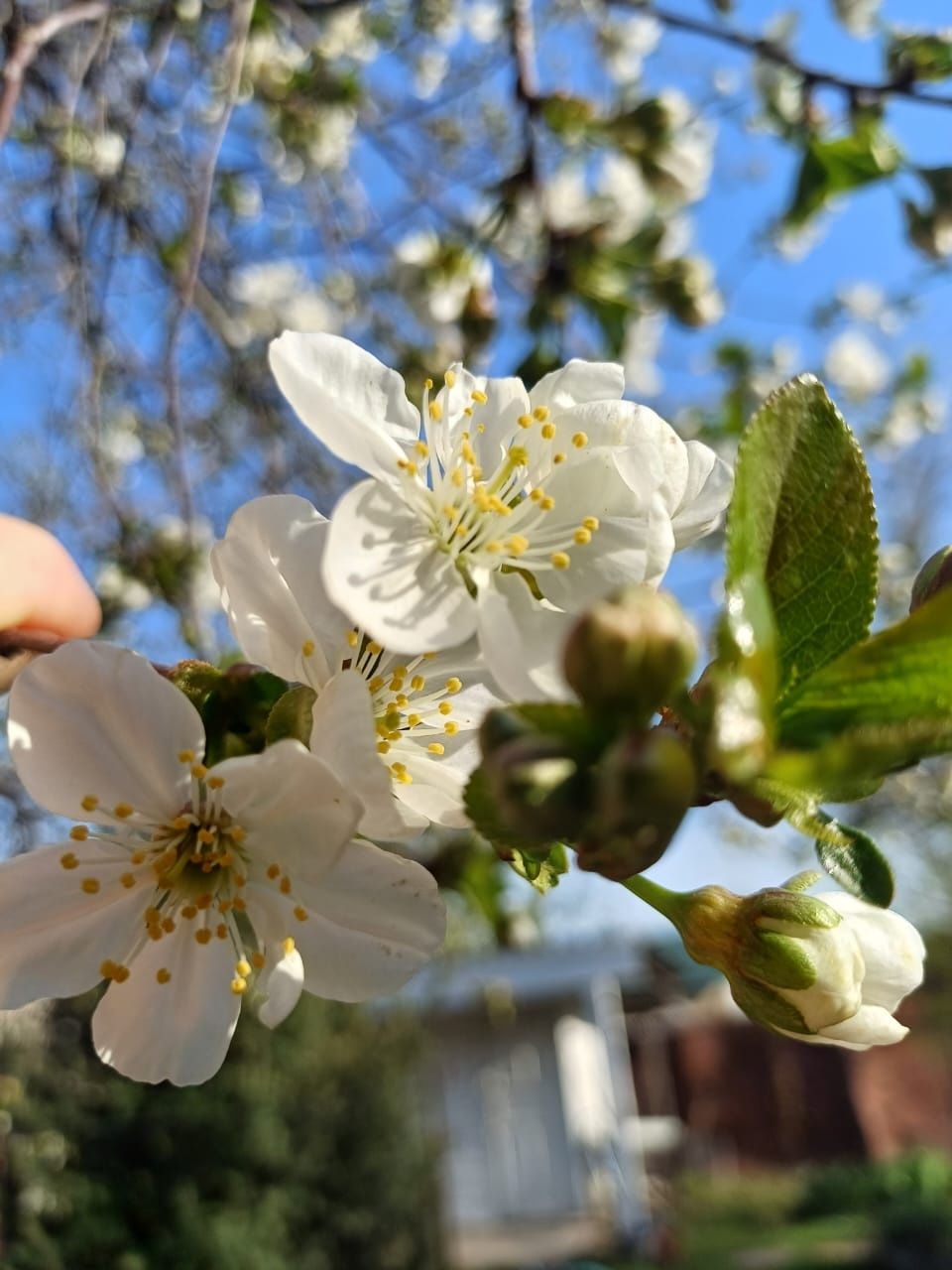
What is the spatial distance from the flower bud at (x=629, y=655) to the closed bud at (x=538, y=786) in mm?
25

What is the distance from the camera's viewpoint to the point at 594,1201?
31.9 ft

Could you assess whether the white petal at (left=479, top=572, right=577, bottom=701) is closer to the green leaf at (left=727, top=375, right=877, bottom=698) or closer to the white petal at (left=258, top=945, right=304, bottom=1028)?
the green leaf at (left=727, top=375, right=877, bottom=698)

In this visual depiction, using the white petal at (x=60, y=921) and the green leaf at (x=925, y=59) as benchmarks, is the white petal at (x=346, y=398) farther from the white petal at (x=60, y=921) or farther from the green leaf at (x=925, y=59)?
the green leaf at (x=925, y=59)

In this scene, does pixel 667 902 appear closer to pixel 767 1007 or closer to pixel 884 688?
pixel 767 1007

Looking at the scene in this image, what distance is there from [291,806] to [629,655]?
9.2 inches

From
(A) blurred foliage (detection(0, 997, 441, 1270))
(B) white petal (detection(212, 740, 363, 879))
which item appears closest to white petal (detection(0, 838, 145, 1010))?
(B) white petal (detection(212, 740, 363, 879))

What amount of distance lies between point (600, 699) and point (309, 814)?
0.68 feet

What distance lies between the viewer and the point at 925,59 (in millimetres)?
1723

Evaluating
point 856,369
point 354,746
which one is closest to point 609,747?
point 354,746

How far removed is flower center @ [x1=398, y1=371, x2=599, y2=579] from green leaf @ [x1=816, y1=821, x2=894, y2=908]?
202 mm

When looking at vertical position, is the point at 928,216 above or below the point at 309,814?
above

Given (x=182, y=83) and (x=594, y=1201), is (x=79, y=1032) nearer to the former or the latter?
(x=182, y=83)

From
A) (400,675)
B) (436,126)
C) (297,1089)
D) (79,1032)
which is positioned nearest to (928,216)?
(400,675)

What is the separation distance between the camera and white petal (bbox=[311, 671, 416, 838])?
1.81ft
